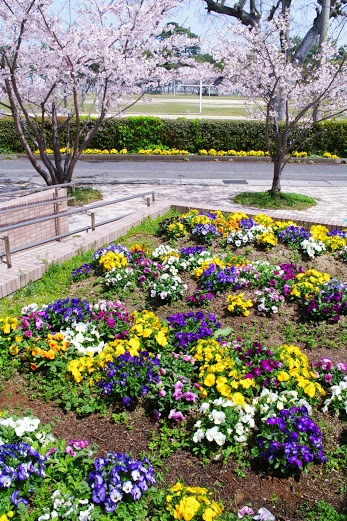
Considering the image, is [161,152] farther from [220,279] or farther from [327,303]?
[327,303]

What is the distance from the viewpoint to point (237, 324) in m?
4.69

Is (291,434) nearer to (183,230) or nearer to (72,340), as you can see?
(72,340)

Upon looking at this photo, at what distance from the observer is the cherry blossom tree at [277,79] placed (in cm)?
1026

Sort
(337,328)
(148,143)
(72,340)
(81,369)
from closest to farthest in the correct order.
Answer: (81,369), (72,340), (337,328), (148,143)

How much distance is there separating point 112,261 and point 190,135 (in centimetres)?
1395

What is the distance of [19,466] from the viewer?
270cm

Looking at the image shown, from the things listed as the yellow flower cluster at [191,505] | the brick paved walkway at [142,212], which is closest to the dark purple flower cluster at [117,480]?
the yellow flower cluster at [191,505]

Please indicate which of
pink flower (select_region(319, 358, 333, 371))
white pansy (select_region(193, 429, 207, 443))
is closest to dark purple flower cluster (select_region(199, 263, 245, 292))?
pink flower (select_region(319, 358, 333, 371))

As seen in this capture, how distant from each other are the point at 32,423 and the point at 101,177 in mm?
12145

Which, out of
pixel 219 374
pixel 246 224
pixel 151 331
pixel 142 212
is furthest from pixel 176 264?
pixel 142 212

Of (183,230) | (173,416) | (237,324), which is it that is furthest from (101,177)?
(173,416)

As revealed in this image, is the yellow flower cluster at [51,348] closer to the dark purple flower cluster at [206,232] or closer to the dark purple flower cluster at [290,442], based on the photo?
the dark purple flower cluster at [290,442]

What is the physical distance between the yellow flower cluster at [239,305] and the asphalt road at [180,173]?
31.5 feet

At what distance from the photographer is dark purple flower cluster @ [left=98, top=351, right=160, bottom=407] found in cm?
349
